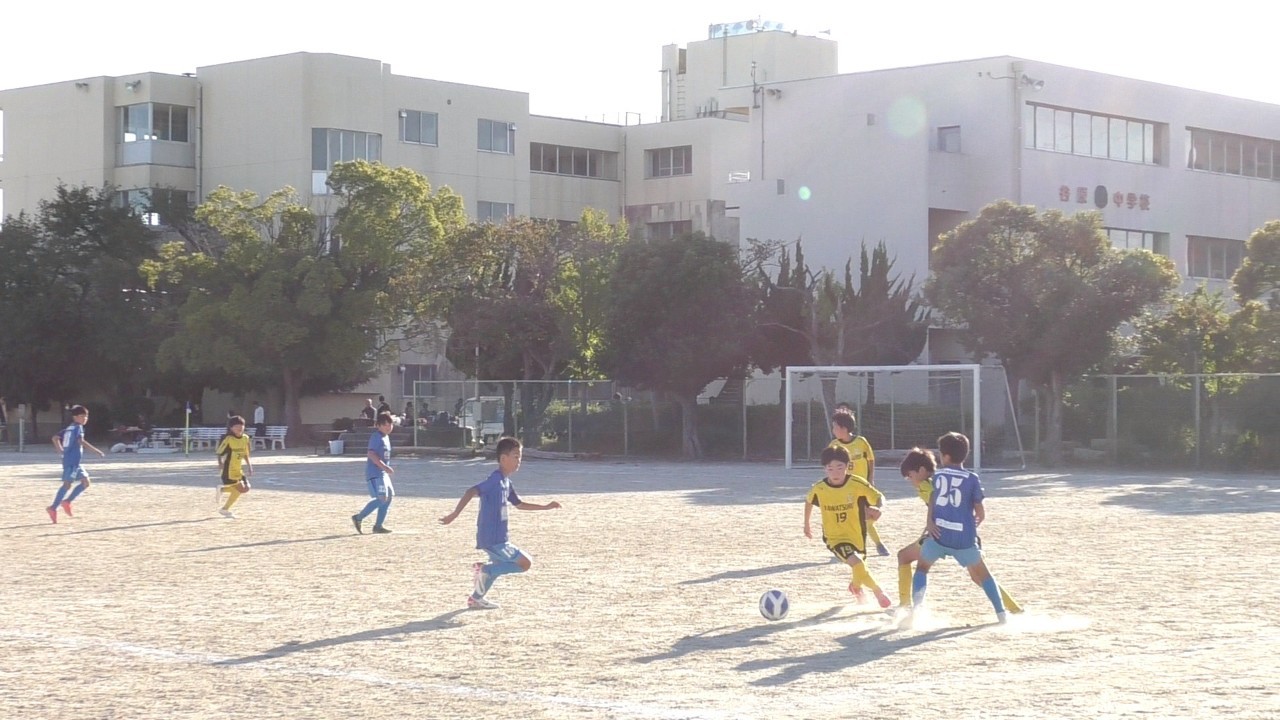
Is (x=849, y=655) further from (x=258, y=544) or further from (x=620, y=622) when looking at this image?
(x=258, y=544)

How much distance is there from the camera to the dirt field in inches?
341

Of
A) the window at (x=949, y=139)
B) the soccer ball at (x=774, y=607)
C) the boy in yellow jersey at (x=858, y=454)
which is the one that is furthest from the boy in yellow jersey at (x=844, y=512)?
the window at (x=949, y=139)

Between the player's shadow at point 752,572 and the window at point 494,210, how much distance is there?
50.1 m

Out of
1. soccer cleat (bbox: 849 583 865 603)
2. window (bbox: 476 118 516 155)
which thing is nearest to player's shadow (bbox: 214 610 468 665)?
soccer cleat (bbox: 849 583 865 603)

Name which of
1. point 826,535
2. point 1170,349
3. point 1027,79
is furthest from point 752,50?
point 826,535

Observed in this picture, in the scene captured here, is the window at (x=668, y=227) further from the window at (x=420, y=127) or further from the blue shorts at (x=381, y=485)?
the blue shorts at (x=381, y=485)

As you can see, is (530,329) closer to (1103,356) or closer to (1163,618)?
(1103,356)

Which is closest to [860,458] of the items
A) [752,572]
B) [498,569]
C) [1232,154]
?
[752,572]

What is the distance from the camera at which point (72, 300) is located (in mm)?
54938

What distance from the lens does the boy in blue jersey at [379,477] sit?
19.4 metres

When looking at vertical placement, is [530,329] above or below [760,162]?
below

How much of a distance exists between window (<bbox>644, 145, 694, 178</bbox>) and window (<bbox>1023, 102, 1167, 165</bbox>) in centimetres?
2420

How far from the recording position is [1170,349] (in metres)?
37.7

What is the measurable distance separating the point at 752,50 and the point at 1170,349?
138 ft
